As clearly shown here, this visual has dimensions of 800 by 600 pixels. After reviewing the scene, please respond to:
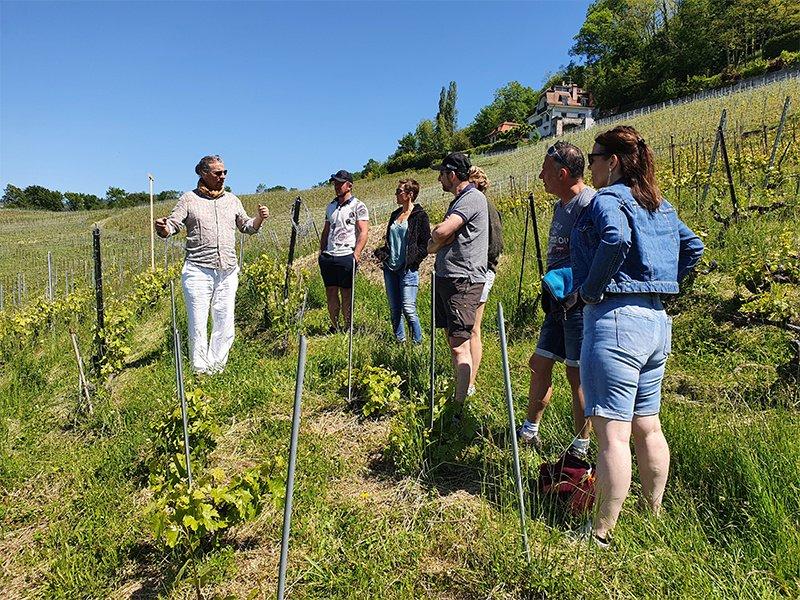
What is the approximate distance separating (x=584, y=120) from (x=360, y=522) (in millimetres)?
62195

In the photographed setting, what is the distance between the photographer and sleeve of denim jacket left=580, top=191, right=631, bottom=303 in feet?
5.81

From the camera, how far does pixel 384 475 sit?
278cm

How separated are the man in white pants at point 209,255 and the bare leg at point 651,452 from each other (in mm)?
3269

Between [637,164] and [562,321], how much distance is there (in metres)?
0.91

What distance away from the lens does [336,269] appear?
4957 millimetres

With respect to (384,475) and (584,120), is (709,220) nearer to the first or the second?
(384,475)

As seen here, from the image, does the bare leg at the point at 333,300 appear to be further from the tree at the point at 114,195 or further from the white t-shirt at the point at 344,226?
the tree at the point at 114,195

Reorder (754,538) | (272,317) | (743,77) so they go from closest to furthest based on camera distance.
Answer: (754,538) < (272,317) < (743,77)

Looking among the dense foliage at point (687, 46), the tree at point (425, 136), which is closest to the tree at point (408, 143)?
the tree at point (425, 136)

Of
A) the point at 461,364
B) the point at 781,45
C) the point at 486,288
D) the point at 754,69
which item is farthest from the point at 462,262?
the point at 781,45

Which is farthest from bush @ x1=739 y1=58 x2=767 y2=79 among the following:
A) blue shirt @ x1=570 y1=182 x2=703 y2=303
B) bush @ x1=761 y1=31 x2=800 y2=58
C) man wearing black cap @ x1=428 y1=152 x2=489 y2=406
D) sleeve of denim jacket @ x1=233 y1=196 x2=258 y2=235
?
blue shirt @ x1=570 y1=182 x2=703 y2=303

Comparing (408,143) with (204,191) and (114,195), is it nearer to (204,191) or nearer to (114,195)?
(114,195)

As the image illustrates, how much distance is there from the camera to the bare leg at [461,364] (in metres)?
2.95

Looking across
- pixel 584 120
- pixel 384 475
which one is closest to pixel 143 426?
pixel 384 475
